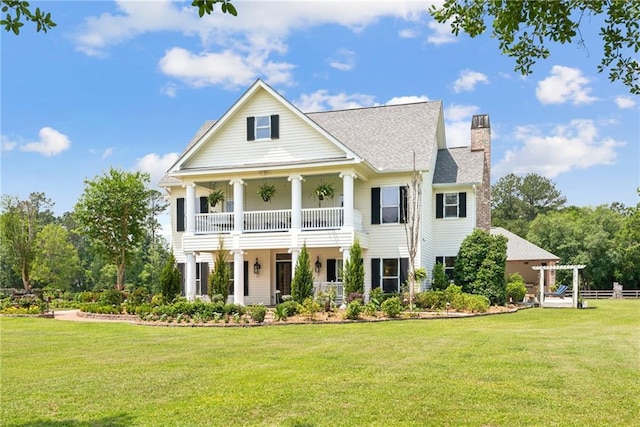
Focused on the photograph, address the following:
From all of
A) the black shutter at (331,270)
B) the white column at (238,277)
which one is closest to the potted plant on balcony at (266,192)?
the white column at (238,277)

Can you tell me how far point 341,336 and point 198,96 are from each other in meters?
15.8

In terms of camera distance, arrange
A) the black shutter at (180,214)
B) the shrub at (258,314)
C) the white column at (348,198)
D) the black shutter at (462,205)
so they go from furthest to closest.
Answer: the black shutter at (180,214), the black shutter at (462,205), the white column at (348,198), the shrub at (258,314)

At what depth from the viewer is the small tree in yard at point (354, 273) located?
23044 mm

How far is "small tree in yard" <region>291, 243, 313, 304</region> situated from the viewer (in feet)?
74.9

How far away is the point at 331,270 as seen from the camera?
86.1 feet

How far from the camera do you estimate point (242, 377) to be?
361 inches

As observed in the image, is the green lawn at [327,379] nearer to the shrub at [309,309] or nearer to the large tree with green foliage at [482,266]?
the shrub at [309,309]

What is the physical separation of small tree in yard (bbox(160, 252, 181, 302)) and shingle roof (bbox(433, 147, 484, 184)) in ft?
39.0

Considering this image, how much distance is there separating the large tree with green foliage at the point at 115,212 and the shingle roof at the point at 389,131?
34.7 ft

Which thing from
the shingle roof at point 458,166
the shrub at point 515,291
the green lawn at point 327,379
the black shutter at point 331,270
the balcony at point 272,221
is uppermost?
the shingle roof at point 458,166

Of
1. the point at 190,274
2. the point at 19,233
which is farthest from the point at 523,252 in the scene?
the point at 19,233

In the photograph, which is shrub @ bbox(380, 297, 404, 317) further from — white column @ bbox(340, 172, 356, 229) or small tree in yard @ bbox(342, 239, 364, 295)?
white column @ bbox(340, 172, 356, 229)

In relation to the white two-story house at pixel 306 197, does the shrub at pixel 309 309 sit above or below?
below

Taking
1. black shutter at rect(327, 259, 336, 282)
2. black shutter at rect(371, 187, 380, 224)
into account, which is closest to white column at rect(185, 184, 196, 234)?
black shutter at rect(327, 259, 336, 282)
